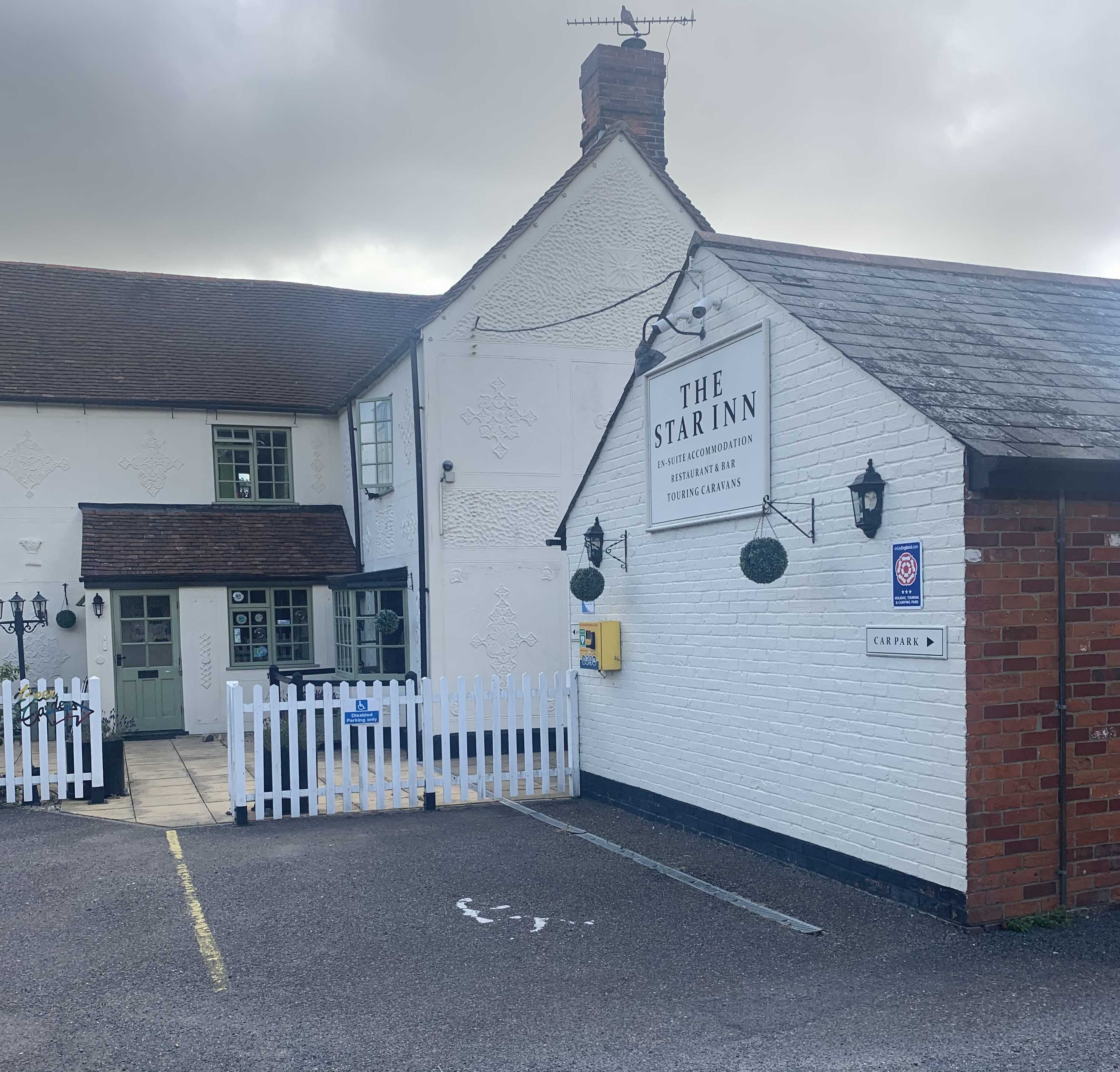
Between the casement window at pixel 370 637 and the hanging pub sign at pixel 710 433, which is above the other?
the hanging pub sign at pixel 710 433

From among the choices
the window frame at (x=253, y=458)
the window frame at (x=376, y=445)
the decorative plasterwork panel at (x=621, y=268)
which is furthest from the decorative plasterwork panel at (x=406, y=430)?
the window frame at (x=253, y=458)

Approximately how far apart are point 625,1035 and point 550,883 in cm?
273

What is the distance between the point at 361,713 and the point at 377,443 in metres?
7.14

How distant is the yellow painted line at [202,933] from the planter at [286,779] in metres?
1.57

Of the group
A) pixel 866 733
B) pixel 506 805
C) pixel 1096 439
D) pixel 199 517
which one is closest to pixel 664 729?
pixel 506 805

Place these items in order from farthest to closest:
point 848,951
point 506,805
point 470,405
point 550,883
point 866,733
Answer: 1. point 470,405
2. point 506,805
3. point 550,883
4. point 866,733
5. point 848,951

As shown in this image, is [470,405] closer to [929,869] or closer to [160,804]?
[160,804]

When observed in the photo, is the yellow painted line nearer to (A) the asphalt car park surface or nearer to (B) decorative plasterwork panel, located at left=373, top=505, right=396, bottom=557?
(A) the asphalt car park surface

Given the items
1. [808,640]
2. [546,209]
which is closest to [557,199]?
[546,209]

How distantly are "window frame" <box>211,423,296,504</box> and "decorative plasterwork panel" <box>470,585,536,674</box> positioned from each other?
20.1ft

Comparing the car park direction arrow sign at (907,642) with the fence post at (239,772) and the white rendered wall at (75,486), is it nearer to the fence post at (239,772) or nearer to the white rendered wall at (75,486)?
the fence post at (239,772)

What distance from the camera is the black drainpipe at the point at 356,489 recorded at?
60.1 ft

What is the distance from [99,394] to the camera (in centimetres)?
1825

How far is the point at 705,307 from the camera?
340 inches
